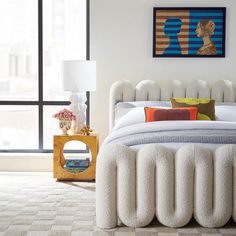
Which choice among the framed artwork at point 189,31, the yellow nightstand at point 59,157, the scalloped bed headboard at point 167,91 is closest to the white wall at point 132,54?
the framed artwork at point 189,31

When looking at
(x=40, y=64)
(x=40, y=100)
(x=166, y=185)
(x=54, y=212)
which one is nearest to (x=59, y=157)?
(x=40, y=100)

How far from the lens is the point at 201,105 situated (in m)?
5.19

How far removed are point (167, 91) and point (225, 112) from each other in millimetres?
823

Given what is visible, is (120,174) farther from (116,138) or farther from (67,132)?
(67,132)

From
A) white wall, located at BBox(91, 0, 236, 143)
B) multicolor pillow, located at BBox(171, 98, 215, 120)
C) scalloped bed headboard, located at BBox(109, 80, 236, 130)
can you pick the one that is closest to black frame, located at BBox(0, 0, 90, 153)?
white wall, located at BBox(91, 0, 236, 143)

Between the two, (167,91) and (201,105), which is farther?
(167,91)

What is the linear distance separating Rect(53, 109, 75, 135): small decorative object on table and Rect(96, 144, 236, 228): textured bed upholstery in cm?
191

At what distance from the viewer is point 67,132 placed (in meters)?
5.68

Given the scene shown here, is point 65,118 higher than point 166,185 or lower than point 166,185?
higher

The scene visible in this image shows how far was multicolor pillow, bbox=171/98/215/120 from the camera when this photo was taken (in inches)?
201

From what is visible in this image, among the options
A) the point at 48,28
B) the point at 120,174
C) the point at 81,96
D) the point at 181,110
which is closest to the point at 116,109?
the point at 81,96

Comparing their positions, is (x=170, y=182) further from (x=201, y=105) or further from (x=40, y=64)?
(x=40, y=64)

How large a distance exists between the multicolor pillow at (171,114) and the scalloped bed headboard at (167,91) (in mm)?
828

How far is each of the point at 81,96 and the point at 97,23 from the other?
33.8 inches
